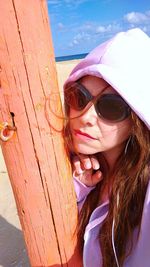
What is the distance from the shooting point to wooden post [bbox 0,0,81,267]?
102cm

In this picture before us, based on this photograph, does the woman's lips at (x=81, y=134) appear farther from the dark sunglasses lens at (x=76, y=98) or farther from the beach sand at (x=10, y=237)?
the beach sand at (x=10, y=237)

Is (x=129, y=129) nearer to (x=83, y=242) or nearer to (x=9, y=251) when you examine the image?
(x=83, y=242)

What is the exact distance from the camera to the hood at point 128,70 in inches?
45.1

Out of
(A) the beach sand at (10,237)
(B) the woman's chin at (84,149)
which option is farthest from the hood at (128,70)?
(A) the beach sand at (10,237)

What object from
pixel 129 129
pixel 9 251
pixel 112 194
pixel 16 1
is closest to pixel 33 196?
pixel 112 194

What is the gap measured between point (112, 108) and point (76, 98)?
0.15 m

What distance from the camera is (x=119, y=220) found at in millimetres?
1381

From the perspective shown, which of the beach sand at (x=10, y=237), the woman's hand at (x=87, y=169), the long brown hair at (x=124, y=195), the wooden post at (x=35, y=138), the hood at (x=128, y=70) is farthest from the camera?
the beach sand at (x=10, y=237)

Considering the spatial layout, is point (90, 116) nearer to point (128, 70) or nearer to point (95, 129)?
point (95, 129)

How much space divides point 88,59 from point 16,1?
15.2 inches

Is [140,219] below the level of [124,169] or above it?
below

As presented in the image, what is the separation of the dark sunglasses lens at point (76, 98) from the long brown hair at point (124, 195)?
65 millimetres

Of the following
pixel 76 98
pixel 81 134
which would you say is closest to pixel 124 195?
pixel 81 134

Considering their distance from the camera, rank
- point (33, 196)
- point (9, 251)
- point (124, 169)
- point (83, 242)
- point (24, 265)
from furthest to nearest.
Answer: point (9, 251) → point (24, 265) → point (83, 242) → point (124, 169) → point (33, 196)
